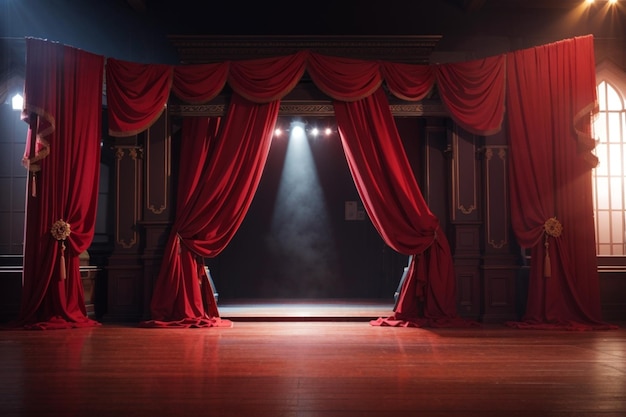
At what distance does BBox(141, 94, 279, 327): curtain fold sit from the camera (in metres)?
6.68

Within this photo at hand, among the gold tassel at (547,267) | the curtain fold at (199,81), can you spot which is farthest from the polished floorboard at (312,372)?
the curtain fold at (199,81)

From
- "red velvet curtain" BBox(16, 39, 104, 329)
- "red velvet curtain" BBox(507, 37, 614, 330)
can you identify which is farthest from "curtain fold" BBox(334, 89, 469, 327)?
"red velvet curtain" BBox(16, 39, 104, 329)

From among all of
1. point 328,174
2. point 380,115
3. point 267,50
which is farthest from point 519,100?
point 328,174

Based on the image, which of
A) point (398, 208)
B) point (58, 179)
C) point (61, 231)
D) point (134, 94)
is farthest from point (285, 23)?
point (61, 231)

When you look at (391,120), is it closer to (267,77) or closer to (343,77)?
(343,77)

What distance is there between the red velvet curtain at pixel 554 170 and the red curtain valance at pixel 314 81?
328 mm

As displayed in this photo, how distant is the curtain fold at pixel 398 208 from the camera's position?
6730mm

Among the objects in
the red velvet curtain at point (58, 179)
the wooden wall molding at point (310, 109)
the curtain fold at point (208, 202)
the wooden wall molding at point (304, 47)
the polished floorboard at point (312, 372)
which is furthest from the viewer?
the wooden wall molding at point (304, 47)

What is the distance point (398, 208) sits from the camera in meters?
6.85

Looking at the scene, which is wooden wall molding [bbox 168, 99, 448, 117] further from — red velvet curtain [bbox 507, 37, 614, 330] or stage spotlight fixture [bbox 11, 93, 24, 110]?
stage spotlight fixture [bbox 11, 93, 24, 110]

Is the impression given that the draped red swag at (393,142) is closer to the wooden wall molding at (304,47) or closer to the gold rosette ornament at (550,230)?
the gold rosette ornament at (550,230)

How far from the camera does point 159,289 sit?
670 centimetres

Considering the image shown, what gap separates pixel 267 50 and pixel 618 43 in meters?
4.27

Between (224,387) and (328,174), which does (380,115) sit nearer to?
(328,174)
